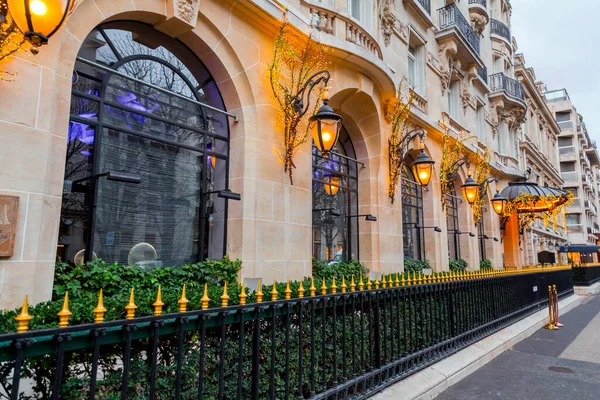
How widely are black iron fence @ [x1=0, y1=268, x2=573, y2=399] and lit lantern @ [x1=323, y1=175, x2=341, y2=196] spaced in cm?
397

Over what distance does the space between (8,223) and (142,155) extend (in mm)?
2349

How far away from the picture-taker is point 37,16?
3533 mm

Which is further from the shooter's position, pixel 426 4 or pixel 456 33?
pixel 456 33

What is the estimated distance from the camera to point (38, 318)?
8.13ft

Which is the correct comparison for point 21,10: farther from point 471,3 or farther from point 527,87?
point 527,87

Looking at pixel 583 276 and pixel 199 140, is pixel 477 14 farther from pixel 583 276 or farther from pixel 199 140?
pixel 199 140

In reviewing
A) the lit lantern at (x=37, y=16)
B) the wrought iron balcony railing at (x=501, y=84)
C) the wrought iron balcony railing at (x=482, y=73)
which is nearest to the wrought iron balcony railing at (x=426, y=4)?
Result: the wrought iron balcony railing at (x=482, y=73)

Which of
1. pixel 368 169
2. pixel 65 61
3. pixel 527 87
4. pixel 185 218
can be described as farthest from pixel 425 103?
pixel 527 87

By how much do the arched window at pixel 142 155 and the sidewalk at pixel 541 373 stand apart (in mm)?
4519

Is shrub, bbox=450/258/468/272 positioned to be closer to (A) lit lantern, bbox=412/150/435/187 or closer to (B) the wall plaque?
(A) lit lantern, bbox=412/150/435/187

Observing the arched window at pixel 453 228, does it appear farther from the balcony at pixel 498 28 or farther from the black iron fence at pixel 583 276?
the balcony at pixel 498 28

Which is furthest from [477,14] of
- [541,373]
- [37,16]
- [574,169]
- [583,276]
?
[574,169]

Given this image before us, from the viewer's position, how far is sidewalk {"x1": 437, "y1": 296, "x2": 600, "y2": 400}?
498 cm

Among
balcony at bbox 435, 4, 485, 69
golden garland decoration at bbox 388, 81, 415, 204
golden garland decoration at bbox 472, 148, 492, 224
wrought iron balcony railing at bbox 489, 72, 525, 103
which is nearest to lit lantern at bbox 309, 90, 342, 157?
golden garland decoration at bbox 388, 81, 415, 204
